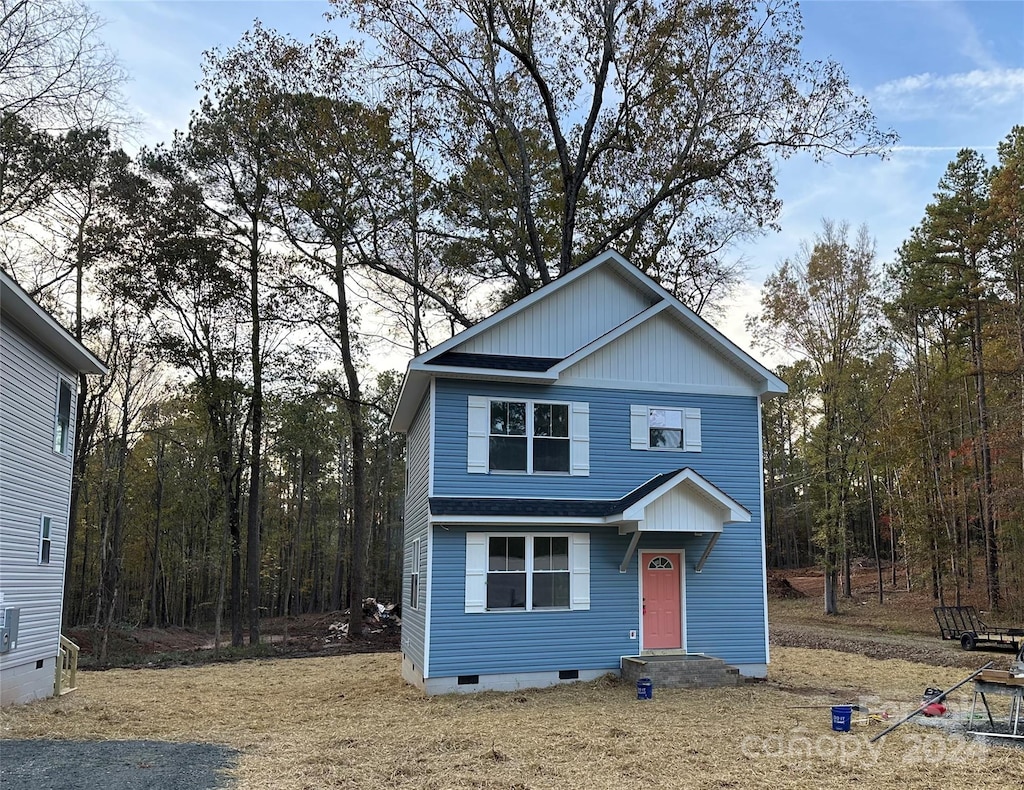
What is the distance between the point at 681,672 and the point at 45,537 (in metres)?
10.8

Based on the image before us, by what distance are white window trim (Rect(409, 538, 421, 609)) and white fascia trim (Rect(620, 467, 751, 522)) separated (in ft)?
13.6

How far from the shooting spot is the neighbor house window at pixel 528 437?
13.8 meters

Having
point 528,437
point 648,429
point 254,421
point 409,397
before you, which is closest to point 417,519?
point 409,397

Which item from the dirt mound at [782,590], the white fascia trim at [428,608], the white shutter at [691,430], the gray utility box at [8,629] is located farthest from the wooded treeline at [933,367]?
the gray utility box at [8,629]

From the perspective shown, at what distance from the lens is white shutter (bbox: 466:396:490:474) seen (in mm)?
13609

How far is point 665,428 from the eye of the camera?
48.1ft

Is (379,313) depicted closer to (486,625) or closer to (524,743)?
(486,625)

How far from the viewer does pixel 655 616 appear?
14.1m

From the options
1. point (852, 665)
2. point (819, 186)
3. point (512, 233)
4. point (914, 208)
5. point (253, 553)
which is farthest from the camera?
point (914, 208)

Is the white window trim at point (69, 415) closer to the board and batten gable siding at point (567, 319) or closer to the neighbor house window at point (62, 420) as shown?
the neighbor house window at point (62, 420)

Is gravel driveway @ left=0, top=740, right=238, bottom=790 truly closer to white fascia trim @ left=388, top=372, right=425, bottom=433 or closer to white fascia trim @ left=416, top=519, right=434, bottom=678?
white fascia trim @ left=416, top=519, right=434, bottom=678

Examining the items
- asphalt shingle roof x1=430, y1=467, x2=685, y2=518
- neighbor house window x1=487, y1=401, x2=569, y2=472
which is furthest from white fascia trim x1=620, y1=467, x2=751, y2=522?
neighbor house window x1=487, y1=401, x2=569, y2=472

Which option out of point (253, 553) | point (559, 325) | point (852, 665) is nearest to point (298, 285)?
point (253, 553)

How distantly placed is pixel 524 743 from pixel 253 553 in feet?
57.0
